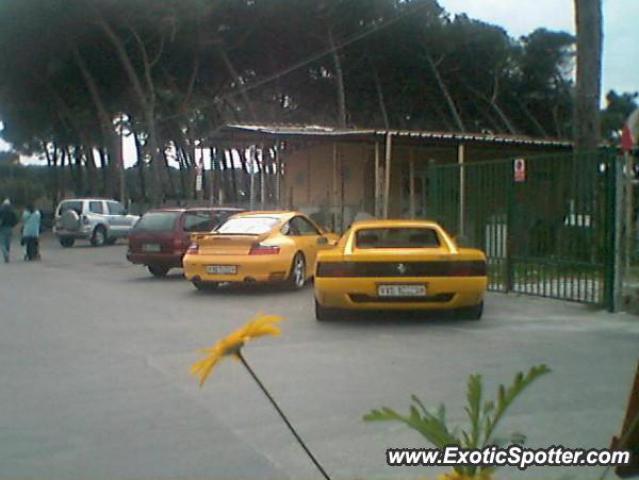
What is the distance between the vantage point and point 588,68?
16.9 meters

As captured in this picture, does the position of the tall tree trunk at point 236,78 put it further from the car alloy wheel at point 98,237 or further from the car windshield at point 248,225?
the car windshield at point 248,225

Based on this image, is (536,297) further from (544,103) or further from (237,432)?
(544,103)

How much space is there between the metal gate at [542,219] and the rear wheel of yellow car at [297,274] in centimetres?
255

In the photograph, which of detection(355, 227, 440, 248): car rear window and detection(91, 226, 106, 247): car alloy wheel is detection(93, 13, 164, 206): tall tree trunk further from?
detection(355, 227, 440, 248): car rear window

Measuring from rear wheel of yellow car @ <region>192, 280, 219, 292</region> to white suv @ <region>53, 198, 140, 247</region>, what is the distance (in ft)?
58.5

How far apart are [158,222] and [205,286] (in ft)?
11.7

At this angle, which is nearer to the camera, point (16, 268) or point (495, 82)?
point (16, 268)

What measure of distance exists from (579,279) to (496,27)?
36.0m

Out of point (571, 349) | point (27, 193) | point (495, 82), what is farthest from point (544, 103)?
point (27, 193)

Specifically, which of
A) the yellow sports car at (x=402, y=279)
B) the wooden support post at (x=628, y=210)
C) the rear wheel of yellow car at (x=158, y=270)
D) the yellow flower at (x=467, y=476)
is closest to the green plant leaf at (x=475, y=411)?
the yellow flower at (x=467, y=476)

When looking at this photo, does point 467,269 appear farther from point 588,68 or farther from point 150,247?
point 150,247

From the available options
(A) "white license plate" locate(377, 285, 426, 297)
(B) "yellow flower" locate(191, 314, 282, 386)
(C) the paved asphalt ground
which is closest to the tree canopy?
(C) the paved asphalt ground

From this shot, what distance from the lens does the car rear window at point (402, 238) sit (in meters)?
11.5

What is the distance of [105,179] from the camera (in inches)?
2162
